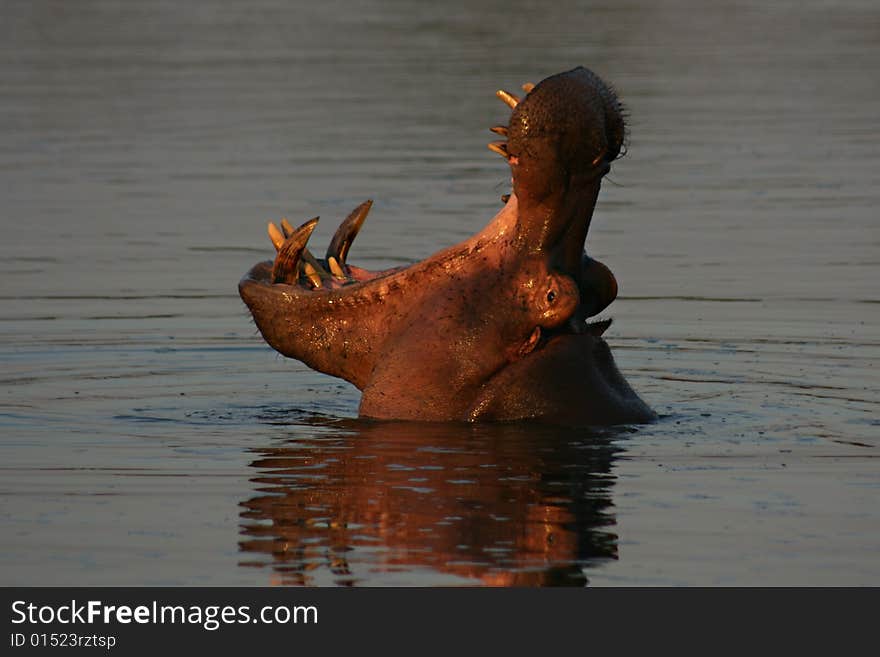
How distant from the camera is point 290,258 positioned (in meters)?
9.39

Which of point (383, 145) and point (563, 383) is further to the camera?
point (383, 145)

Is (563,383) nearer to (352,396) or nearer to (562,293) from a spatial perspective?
(562,293)

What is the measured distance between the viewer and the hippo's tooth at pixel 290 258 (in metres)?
9.23

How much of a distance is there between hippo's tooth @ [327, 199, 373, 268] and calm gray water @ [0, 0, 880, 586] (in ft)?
2.44

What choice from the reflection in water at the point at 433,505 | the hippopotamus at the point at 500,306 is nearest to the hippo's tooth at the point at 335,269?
the hippopotamus at the point at 500,306

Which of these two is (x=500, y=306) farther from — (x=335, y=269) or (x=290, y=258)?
(x=290, y=258)

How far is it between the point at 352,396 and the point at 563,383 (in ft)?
6.29

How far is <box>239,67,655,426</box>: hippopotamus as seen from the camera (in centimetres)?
845

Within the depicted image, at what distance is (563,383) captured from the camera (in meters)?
9.02

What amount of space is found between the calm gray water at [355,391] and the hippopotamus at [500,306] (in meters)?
0.16

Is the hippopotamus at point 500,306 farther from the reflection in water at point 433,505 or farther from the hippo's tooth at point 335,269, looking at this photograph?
the reflection in water at point 433,505

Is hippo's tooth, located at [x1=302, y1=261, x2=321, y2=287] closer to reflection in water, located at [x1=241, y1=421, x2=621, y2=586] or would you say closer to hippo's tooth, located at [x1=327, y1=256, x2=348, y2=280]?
hippo's tooth, located at [x1=327, y1=256, x2=348, y2=280]
